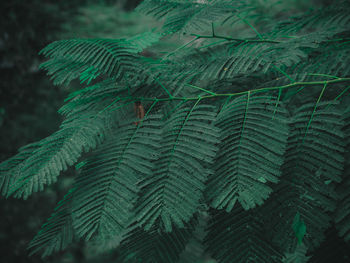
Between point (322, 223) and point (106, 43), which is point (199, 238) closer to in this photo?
point (322, 223)

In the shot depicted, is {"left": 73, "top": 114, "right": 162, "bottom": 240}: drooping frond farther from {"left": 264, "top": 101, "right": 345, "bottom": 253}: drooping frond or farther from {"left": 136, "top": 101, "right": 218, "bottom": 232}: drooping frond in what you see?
{"left": 264, "top": 101, "right": 345, "bottom": 253}: drooping frond

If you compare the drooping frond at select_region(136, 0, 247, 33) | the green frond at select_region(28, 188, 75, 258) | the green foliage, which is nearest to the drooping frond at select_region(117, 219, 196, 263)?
the green foliage

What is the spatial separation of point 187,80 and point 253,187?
0.33m

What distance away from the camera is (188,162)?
55cm

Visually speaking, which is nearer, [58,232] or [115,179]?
[115,179]

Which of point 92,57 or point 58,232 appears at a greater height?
point 92,57

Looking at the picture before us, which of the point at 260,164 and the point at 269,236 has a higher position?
Answer: the point at 260,164

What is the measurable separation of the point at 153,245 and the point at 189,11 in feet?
2.00

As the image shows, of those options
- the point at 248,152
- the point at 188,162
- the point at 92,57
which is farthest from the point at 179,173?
the point at 92,57

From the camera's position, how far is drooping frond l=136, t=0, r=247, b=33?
66cm

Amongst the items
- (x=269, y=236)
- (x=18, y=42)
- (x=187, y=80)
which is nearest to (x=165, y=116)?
(x=187, y=80)

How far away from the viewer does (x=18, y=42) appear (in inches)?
143

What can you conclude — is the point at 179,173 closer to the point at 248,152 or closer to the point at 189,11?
the point at 248,152

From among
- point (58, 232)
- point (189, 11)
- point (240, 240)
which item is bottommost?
point (58, 232)
